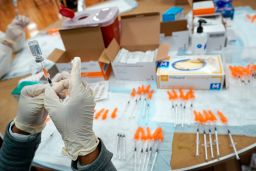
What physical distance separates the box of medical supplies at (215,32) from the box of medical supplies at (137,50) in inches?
9.2

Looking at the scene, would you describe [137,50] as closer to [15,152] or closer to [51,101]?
[51,101]

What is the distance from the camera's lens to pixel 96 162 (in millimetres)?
624

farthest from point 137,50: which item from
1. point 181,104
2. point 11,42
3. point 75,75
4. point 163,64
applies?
point 11,42

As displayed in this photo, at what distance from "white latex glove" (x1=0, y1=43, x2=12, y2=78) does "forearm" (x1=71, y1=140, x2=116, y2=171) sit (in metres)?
1.02

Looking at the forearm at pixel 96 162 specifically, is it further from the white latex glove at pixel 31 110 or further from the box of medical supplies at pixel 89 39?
the box of medical supplies at pixel 89 39

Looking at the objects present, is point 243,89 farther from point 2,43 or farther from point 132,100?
point 2,43

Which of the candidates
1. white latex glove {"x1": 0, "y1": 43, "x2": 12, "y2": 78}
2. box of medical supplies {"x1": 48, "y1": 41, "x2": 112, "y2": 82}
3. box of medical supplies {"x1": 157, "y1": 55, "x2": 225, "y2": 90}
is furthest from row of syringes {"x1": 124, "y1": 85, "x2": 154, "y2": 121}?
white latex glove {"x1": 0, "y1": 43, "x2": 12, "y2": 78}

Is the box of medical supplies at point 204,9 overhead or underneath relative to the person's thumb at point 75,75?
underneath

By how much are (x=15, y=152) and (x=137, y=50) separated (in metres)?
0.79

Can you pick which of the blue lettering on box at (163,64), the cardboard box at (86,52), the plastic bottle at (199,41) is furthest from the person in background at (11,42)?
the plastic bottle at (199,41)

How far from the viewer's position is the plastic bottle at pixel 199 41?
108cm

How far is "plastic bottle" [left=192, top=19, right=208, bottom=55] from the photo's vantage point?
3.55 feet

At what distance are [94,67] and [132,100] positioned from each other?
0.91 feet

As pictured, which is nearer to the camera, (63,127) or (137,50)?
(63,127)
